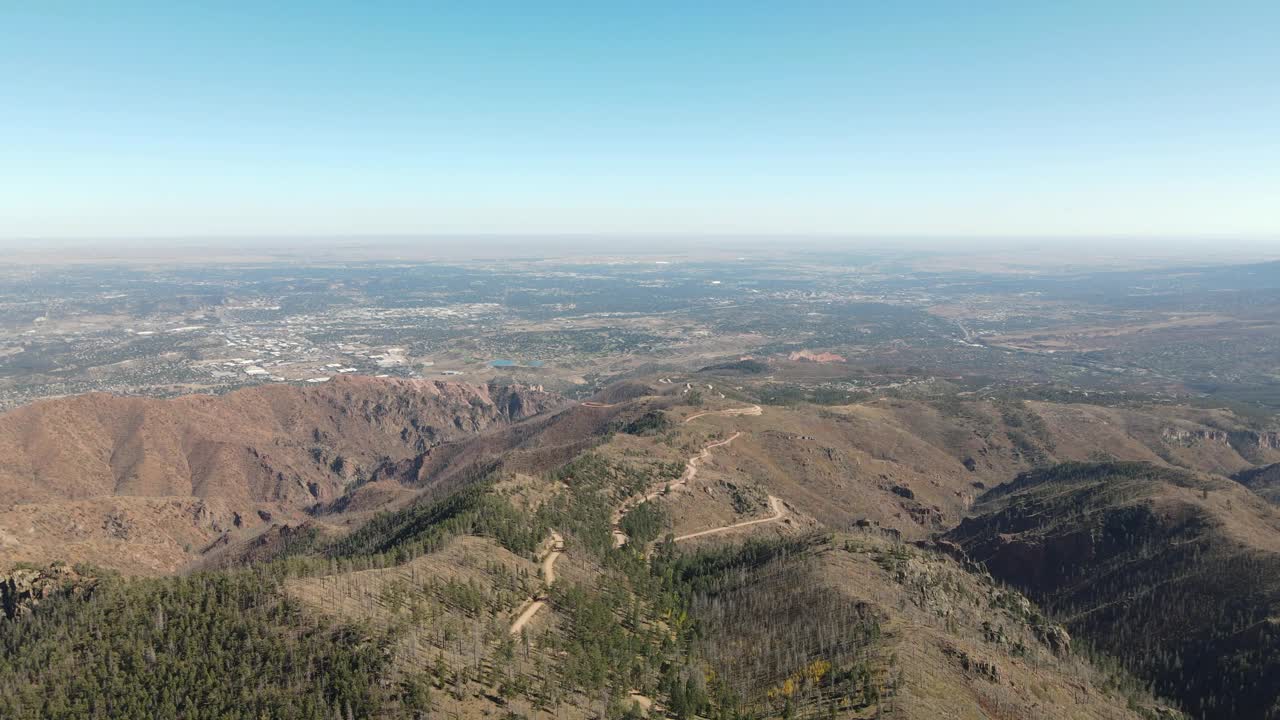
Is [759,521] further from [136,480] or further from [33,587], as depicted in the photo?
[136,480]

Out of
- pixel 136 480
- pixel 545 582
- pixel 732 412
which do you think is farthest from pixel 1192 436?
pixel 136 480

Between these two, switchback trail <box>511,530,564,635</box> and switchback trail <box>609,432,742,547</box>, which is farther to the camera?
switchback trail <box>609,432,742,547</box>

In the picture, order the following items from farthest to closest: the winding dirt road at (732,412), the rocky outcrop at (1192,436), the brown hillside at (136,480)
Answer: the rocky outcrop at (1192,436)
the winding dirt road at (732,412)
the brown hillside at (136,480)

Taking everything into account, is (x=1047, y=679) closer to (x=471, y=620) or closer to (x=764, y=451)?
(x=471, y=620)

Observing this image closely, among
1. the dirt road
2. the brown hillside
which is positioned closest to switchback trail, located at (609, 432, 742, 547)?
the dirt road

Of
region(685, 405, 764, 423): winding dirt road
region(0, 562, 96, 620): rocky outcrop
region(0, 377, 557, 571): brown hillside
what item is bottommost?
region(0, 377, 557, 571): brown hillside

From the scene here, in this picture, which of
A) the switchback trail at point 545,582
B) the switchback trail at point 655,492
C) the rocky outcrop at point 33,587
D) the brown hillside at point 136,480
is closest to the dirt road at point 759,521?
the switchback trail at point 655,492

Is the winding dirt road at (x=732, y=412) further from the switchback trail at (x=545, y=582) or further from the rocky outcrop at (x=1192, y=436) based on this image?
the rocky outcrop at (x=1192, y=436)

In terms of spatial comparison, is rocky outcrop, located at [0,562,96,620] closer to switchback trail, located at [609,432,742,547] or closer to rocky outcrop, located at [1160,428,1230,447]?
switchback trail, located at [609,432,742,547]
